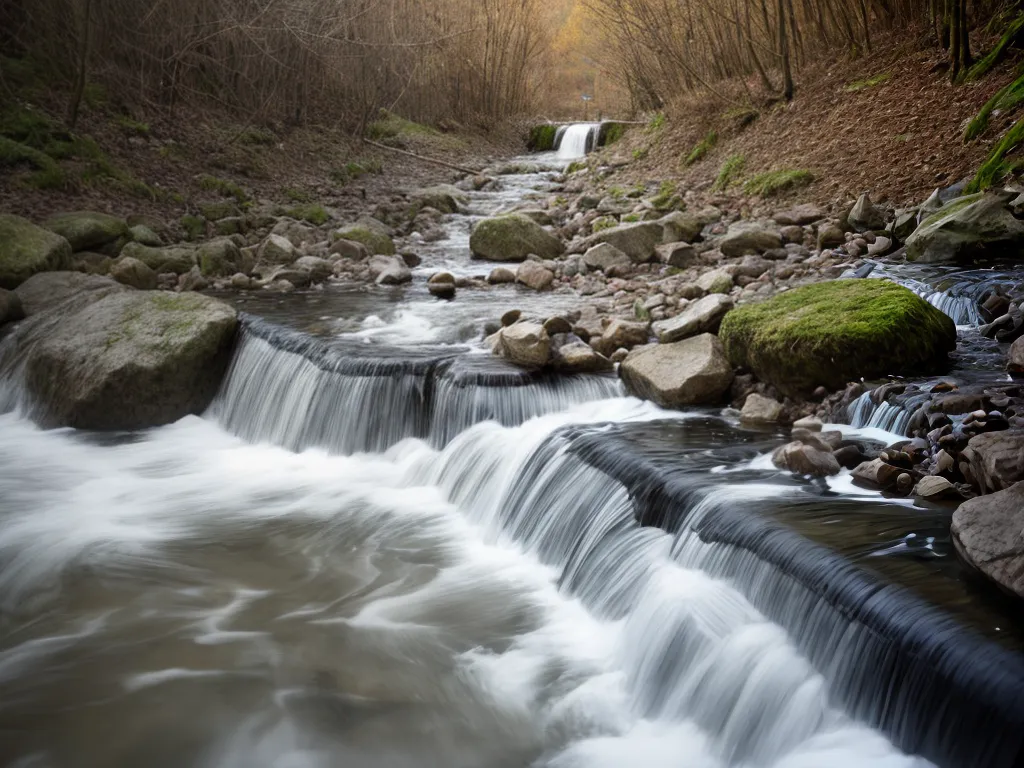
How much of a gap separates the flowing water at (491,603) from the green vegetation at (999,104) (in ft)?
15.2

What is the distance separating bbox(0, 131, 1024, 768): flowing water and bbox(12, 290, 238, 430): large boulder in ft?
2.22

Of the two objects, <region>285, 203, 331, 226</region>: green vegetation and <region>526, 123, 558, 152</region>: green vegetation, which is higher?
<region>526, 123, 558, 152</region>: green vegetation

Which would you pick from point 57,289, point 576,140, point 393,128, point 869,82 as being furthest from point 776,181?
point 576,140

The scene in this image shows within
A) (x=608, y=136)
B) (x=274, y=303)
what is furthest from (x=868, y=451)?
(x=608, y=136)

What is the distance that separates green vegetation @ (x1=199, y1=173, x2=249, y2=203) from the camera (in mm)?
12147

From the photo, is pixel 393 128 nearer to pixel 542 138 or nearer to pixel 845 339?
pixel 542 138

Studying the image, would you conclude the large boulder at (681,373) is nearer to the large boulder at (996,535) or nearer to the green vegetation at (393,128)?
the large boulder at (996,535)

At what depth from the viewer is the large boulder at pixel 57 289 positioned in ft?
26.1

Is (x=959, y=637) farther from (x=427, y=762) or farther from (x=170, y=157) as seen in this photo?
(x=170, y=157)

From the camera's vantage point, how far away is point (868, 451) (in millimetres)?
4047

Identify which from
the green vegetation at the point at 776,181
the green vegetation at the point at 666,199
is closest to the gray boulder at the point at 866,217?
the green vegetation at the point at 776,181

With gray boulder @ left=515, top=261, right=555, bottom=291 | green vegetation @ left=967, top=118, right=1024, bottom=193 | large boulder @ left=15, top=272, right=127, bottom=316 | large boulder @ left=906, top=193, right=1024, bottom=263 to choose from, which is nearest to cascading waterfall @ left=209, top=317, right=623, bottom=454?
large boulder @ left=15, top=272, right=127, bottom=316

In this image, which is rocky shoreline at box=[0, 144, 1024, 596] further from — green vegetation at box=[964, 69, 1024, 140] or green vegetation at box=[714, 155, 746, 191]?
green vegetation at box=[964, 69, 1024, 140]

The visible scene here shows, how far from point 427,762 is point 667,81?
14.1 m
